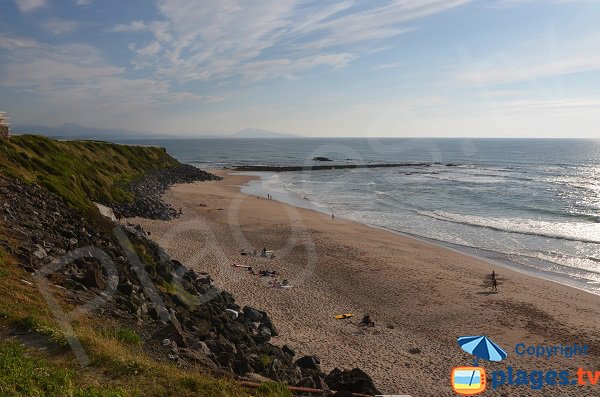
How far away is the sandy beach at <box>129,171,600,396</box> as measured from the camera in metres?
15.0

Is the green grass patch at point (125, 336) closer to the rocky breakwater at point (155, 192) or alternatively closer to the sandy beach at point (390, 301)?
the sandy beach at point (390, 301)

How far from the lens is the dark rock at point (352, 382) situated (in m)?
10.5

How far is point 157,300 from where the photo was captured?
47.2ft

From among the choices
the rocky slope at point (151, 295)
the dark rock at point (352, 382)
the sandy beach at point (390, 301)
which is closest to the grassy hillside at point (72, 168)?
the rocky slope at point (151, 295)

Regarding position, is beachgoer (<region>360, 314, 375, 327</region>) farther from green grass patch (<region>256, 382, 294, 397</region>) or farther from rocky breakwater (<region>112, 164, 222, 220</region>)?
rocky breakwater (<region>112, 164, 222, 220</region>)

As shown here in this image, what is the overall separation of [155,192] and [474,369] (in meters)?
45.3

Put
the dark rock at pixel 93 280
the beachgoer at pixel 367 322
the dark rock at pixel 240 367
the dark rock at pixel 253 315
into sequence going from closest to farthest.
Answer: the dark rock at pixel 240 367, the dark rock at pixel 93 280, the dark rock at pixel 253 315, the beachgoer at pixel 367 322

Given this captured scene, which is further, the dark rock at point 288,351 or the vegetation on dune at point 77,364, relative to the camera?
the dark rock at point 288,351

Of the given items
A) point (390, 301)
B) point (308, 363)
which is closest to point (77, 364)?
point (308, 363)

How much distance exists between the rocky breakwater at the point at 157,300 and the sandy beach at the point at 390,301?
2038 millimetres

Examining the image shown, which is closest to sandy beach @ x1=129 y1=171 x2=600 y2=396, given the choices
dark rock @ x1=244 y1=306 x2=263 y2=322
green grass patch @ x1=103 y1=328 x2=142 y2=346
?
dark rock @ x1=244 y1=306 x2=263 y2=322

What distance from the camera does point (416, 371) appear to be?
14.1 m

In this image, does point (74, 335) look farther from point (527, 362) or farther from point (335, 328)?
point (527, 362)

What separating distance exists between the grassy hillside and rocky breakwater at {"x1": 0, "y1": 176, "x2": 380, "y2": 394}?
2.44 metres
